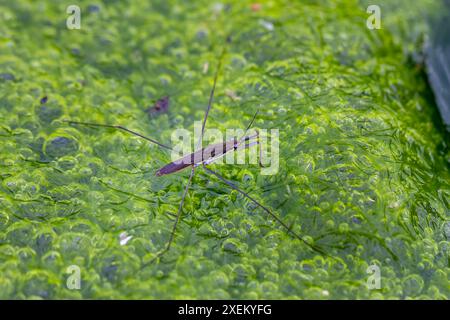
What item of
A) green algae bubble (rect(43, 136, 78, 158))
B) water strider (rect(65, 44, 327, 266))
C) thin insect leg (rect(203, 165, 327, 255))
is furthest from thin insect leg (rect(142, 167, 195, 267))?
green algae bubble (rect(43, 136, 78, 158))

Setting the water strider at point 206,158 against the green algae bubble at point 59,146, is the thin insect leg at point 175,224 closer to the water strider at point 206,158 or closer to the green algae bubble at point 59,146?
the water strider at point 206,158

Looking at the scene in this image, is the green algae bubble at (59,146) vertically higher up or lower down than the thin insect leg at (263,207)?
higher up

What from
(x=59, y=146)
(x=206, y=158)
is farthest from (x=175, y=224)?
(x=59, y=146)

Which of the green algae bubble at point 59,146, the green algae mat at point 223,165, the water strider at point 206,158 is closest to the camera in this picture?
the green algae mat at point 223,165

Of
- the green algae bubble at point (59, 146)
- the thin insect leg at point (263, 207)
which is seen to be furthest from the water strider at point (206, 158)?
the green algae bubble at point (59, 146)

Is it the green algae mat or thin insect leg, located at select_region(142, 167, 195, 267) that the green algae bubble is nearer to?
the green algae mat

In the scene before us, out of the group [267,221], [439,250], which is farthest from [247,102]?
[439,250]

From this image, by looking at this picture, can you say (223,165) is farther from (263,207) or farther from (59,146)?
(59,146)

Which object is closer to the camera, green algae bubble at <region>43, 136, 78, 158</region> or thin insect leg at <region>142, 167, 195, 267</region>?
thin insect leg at <region>142, 167, 195, 267</region>

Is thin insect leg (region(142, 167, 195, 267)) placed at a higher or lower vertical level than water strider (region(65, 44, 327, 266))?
lower
